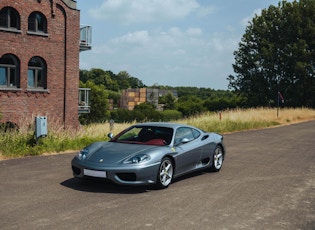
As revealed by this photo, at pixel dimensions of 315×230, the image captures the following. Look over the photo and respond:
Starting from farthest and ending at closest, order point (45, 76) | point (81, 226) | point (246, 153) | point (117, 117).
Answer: point (117, 117) < point (45, 76) < point (246, 153) < point (81, 226)

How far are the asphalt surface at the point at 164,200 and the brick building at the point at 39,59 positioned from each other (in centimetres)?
1700

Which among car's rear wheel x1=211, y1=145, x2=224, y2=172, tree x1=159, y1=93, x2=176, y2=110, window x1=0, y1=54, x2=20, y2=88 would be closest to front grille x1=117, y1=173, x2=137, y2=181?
car's rear wheel x1=211, y1=145, x2=224, y2=172

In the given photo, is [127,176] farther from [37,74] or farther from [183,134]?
[37,74]

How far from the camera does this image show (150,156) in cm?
738

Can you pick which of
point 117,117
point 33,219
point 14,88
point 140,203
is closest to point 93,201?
point 140,203

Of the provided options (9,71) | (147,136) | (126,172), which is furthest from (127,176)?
(9,71)

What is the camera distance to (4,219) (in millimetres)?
5336

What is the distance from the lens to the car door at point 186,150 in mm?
8109

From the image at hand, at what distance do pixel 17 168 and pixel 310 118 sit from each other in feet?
110

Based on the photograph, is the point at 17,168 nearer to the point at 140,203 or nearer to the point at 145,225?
the point at 140,203

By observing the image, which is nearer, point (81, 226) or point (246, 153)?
point (81, 226)

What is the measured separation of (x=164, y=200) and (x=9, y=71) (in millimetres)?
22381

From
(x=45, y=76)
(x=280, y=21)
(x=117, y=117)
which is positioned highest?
(x=280, y=21)

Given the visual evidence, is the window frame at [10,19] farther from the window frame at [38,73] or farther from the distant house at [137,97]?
the distant house at [137,97]
